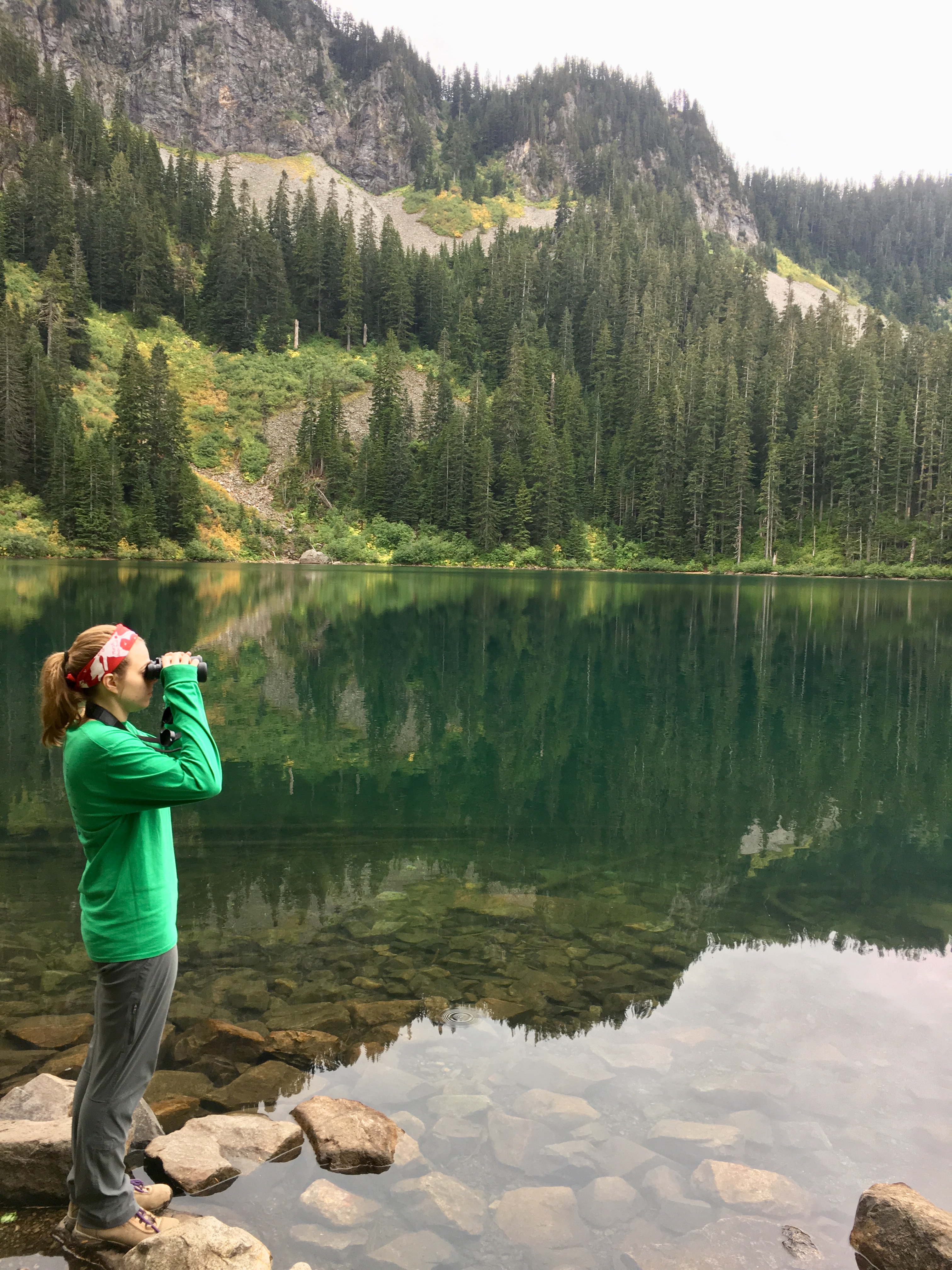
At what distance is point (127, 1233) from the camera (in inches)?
148

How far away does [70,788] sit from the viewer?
11.1 ft

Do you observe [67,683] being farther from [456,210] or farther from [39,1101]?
[456,210]

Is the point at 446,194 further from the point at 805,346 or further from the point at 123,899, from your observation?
the point at 123,899

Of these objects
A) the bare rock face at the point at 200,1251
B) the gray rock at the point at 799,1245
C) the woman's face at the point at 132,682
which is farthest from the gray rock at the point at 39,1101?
the gray rock at the point at 799,1245

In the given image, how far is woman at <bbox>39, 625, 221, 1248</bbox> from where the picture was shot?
342 centimetres

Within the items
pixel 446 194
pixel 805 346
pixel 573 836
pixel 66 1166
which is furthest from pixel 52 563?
pixel 446 194

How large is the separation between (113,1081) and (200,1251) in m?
0.82

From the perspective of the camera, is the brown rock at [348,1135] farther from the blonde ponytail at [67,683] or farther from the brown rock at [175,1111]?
the blonde ponytail at [67,683]

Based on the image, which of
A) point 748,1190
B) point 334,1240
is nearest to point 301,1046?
point 334,1240

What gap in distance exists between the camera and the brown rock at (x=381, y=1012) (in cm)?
643

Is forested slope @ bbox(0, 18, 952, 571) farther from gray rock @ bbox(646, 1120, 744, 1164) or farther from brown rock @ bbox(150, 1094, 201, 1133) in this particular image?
gray rock @ bbox(646, 1120, 744, 1164)

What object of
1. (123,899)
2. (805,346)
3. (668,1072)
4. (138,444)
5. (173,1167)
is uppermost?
(805,346)

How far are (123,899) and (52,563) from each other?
6392 cm

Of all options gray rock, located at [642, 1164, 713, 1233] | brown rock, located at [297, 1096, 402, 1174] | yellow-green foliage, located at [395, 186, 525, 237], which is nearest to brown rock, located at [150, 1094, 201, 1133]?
brown rock, located at [297, 1096, 402, 1174]
